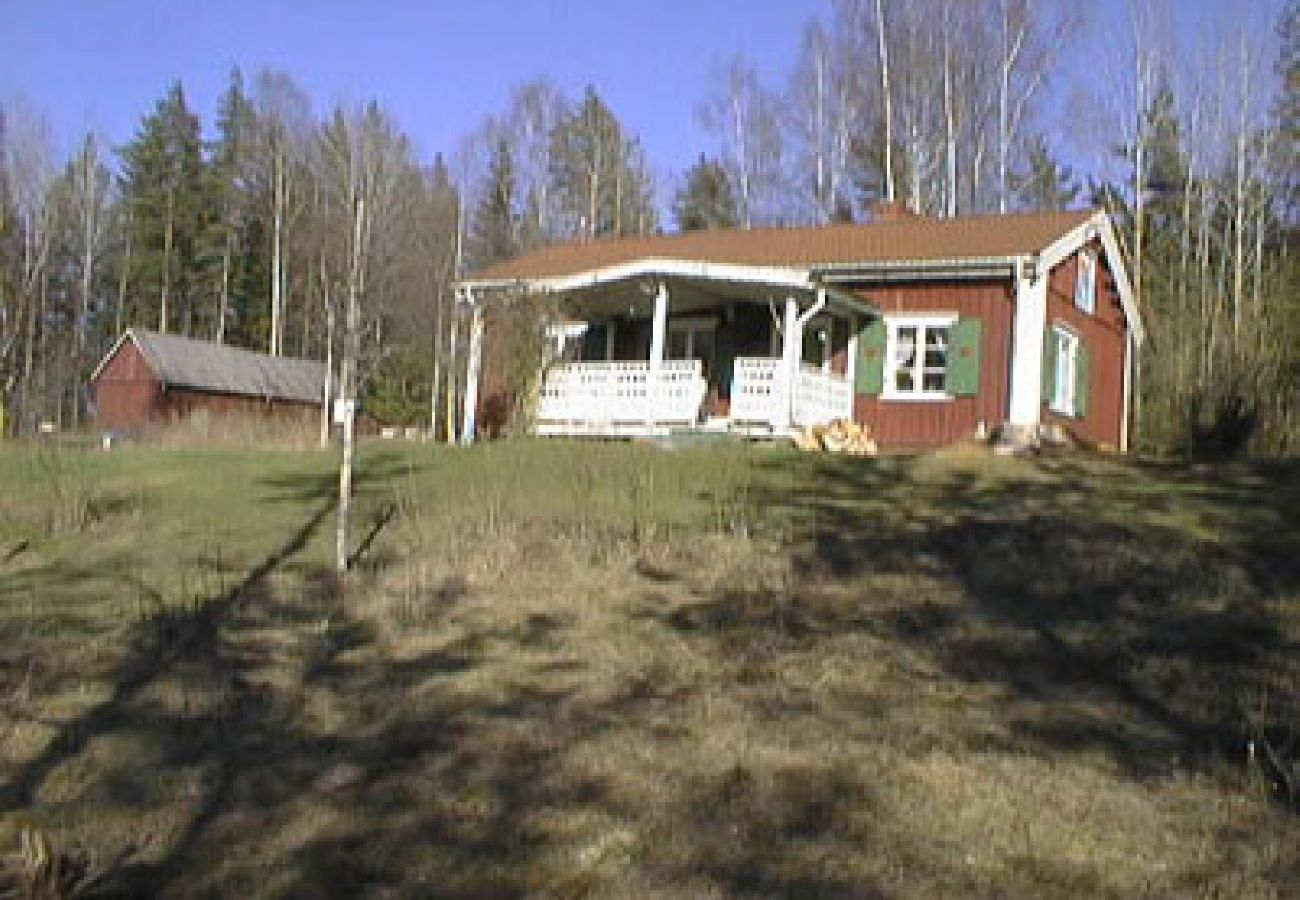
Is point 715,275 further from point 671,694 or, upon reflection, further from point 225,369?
point 225,369

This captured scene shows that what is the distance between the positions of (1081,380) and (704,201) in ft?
88.2

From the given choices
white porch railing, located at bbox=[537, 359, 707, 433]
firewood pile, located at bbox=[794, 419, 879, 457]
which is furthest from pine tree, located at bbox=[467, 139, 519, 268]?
firewood pile, located at bbox=[794, 419, 879, 457]

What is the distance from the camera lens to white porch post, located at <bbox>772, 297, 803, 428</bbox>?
58.3 feet

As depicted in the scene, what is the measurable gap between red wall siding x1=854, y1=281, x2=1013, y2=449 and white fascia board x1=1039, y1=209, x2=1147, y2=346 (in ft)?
2.87

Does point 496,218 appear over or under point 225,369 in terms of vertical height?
over

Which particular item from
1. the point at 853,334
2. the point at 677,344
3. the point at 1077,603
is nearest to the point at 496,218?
the point at 677,344

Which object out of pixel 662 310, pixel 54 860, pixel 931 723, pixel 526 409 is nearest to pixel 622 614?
pixel 931 723

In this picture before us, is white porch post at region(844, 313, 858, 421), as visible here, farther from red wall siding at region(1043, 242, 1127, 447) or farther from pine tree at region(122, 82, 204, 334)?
pine tree at region(122, 82, 204, 334)

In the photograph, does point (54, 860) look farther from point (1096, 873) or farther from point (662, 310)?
point (662, 310)

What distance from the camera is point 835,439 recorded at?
1817 cm

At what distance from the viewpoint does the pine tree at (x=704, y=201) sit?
144ft

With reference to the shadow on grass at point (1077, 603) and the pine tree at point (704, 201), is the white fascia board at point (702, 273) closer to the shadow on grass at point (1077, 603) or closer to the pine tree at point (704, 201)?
the shadow on grass at point (1077, 603)

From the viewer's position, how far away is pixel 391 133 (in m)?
47.8

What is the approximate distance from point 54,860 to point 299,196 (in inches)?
1798
